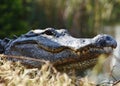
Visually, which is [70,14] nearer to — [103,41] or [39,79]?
[103,41]

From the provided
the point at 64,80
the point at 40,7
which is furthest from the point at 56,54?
the point at 40,7

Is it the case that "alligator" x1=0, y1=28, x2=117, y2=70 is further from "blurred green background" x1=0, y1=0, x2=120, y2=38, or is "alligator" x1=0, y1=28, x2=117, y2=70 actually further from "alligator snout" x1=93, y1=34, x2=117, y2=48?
"blurred green background" x1=0, y1=0, x2=120, y2=38

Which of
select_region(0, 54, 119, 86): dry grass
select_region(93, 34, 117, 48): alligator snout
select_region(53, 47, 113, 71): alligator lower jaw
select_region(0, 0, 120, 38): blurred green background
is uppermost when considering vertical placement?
select_region(0, 0, 120, 38): blurred green background

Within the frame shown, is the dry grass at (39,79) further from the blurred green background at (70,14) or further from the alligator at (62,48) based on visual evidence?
the blurred green background at (70,14)

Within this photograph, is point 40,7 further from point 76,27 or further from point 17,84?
point 17,84

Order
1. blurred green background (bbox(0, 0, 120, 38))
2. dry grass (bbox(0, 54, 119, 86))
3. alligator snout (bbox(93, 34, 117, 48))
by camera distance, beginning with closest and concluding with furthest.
→ dry grass (bbox(0, 54, 119, 86)), alligator snout (bbox(93, 34, 117, 48)), blurred green background (bbox(0, 0, 120, 38))

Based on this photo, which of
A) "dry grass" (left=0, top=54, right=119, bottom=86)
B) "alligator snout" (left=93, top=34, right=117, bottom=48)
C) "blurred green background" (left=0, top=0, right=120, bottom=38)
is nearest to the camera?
"dry grass" (left=0, top=54, right=119, bottom=86)

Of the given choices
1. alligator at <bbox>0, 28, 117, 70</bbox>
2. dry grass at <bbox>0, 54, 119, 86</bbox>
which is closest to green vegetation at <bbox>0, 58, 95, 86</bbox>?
dry grass at <bbox>0, 54, 119, 86</bbox>

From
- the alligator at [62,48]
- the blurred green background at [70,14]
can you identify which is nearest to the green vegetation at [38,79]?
the alligator at [62,48]
